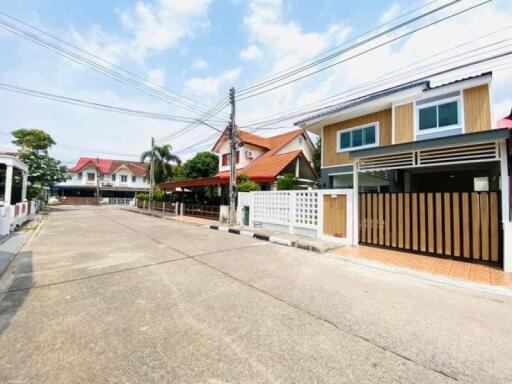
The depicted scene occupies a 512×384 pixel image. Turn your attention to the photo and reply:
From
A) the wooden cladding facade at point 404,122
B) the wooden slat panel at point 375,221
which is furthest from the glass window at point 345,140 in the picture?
the wooden slat panel at point 375,221

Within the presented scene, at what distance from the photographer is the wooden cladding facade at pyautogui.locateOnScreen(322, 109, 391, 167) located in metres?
11.0

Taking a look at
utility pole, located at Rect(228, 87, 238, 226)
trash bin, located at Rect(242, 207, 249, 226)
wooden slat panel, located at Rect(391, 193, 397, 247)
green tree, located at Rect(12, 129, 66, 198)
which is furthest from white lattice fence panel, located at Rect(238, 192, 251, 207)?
green tree, located at Rect(12, 129, 66, 198)

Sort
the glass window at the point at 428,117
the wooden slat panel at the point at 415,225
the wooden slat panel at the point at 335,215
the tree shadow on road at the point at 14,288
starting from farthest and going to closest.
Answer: the glass window at the point at 428,117 → the wooden slat panel at the point at 335,215 → the wooden slat panel at the point at 415,225 → the tree shadow on road at the point at 14,288

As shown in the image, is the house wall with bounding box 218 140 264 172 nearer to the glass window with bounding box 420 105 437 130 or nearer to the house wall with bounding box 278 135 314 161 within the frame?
the house wall with bounding box 278 135 314 161

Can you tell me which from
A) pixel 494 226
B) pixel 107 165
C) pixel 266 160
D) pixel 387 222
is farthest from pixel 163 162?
pixel 494 226

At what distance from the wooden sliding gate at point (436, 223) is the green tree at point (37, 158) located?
1109 inches

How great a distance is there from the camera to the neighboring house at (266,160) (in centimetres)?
1569

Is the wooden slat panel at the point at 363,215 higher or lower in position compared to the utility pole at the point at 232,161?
lower

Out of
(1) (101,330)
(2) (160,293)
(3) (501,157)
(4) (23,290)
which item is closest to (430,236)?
(3) (501,157)

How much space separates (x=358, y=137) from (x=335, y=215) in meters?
5.14

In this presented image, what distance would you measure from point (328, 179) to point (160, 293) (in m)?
10.5

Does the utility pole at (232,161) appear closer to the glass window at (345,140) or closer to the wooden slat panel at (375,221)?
the glass window at (345,140)

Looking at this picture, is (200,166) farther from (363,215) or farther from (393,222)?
(393,222)

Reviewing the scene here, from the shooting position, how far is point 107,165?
141 feet
